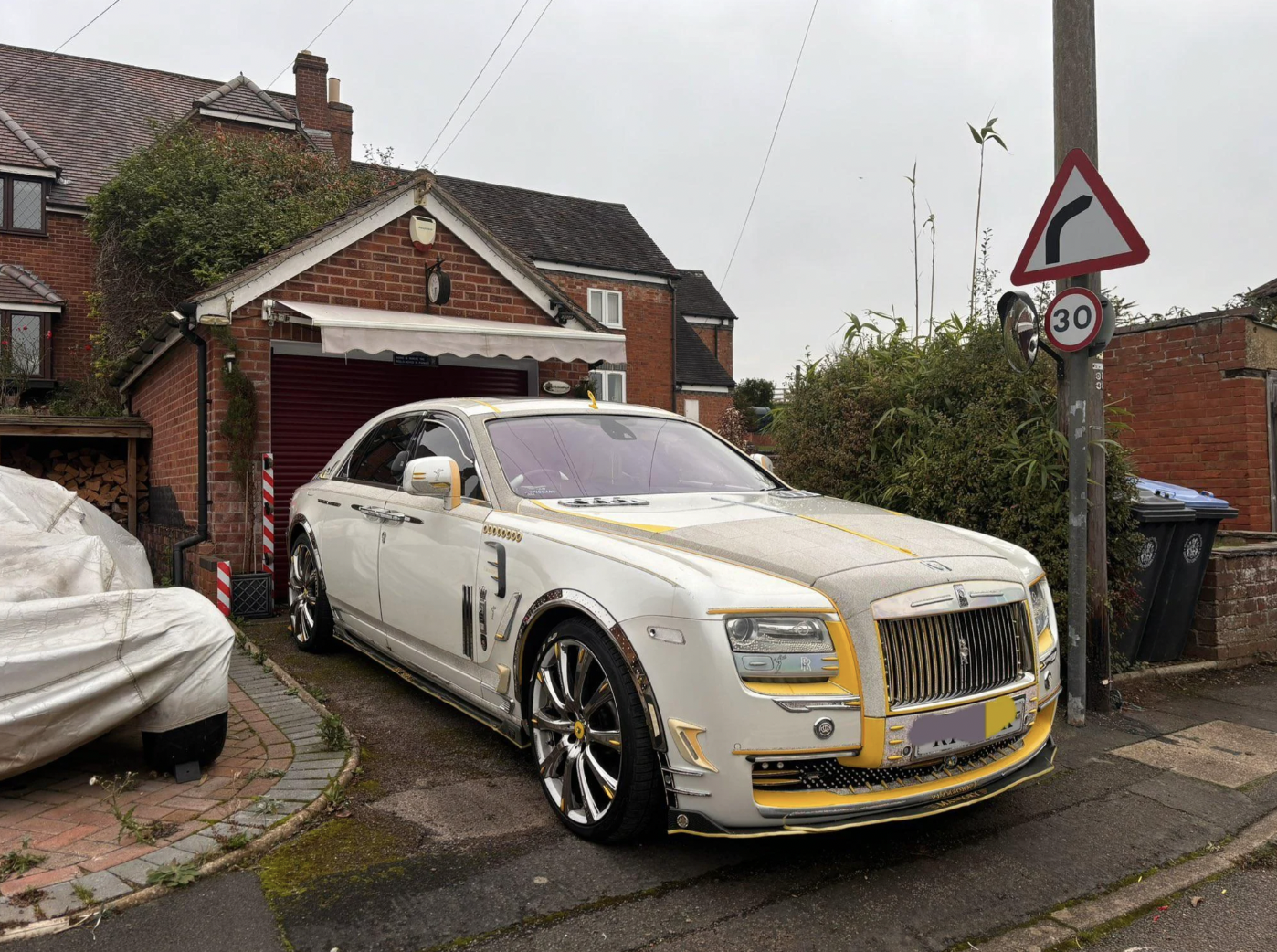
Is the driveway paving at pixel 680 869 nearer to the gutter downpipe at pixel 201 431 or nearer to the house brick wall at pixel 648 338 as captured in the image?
the gutter downpipe at pixel 201 431

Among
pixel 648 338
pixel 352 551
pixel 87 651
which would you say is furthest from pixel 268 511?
pixel 648 338

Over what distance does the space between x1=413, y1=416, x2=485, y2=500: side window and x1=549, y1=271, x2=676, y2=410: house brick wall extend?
22.6 metres

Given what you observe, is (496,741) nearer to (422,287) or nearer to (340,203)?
(422,287)

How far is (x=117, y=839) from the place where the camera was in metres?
3.18

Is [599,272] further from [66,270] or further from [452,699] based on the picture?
[452,699]

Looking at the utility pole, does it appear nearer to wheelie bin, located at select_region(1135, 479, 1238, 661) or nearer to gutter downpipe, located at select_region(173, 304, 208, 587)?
wheelie bin, located at select_region(1135, 479, 1238, 661)

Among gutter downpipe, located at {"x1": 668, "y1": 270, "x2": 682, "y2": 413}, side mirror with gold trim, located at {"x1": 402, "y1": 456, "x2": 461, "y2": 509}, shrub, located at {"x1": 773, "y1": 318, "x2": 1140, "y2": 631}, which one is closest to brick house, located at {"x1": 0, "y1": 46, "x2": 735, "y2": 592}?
shrub, located at {"x1": 773, "y1": 318, "x2": 1140, "y2": 631}

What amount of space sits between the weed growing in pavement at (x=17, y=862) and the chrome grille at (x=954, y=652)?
2807 mm

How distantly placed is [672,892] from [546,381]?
23.9ft

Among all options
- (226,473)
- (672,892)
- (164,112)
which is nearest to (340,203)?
(226,473)

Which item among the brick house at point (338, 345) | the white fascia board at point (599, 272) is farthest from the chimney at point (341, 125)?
the brick house at point (338, 345)

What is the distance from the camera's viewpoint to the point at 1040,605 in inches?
139

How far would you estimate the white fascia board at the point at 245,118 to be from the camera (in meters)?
22.6

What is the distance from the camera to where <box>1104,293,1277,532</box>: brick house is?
7.91m
